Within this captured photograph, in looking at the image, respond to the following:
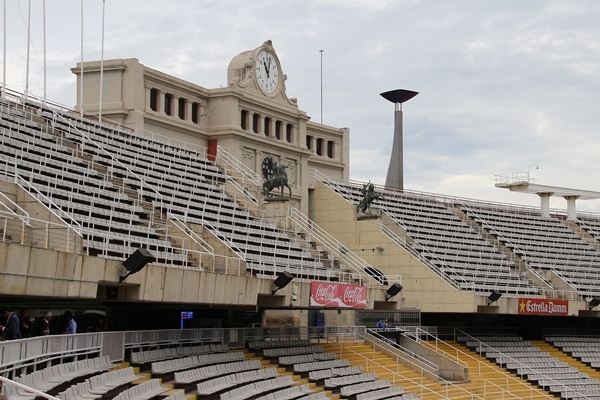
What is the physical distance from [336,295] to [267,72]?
1650 centimetres

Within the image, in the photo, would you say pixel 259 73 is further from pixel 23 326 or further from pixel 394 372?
pixel 23 326

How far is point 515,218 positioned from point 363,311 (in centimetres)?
1797

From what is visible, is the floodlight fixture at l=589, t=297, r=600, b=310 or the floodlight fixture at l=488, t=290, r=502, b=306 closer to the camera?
the floodlight fixture at l=488, t=290, r=502, b=306

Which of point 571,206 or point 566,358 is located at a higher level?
point 571,206

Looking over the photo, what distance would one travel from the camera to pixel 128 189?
28.0 meters

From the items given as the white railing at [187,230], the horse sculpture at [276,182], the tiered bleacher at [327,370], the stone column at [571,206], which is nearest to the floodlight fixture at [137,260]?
the white railing at [187,230]

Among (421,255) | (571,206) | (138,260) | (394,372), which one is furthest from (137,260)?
(571,206)

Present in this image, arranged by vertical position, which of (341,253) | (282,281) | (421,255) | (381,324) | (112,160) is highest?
(112,160)

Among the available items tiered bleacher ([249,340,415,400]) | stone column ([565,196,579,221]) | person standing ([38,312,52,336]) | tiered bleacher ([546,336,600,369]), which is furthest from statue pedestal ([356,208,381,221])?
person standing ([38,312,52,336])

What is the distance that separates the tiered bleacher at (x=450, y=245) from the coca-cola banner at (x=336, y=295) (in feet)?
28.9

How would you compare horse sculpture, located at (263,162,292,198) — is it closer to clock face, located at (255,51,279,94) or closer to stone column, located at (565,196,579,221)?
clock face, located at (255,51,279,94)

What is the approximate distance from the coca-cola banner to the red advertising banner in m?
9.92

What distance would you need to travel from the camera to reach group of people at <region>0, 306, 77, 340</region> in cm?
1540

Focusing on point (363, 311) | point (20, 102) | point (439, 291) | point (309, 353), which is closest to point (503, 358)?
point (439, 291)
